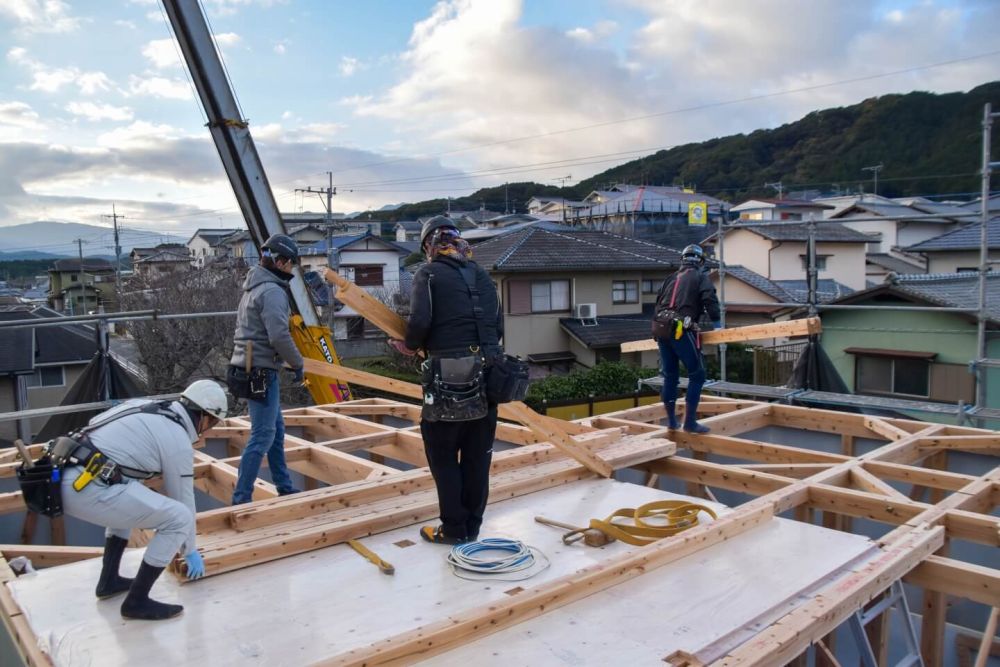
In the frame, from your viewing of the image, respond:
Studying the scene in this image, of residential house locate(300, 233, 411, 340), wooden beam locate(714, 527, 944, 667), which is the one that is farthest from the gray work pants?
residential house locate(300, 233, 411, 340)

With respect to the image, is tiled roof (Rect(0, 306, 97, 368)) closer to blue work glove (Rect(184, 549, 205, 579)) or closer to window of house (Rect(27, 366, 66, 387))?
window of house (Rect(27, 366, 66, 387))

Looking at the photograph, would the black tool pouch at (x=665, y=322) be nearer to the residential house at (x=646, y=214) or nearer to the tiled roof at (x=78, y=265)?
the residential house at (x=646, y=214)

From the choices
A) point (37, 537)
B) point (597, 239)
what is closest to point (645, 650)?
point (37, 537)

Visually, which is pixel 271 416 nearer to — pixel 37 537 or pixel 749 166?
pixel 37 537

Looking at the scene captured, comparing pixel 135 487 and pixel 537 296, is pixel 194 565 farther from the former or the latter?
pixel 537 296

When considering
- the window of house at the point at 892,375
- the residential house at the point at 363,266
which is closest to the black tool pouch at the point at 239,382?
the window of house at the point at 892,375

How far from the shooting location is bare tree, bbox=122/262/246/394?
55.9 feet

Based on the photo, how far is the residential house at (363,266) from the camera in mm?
29516

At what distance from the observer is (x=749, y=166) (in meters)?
65.0

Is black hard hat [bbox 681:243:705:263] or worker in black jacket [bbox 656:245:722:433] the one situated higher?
black hard hat [bbox 681:243:705:263]

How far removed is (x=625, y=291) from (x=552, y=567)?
67.4 feet

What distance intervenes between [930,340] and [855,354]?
1.33 metres

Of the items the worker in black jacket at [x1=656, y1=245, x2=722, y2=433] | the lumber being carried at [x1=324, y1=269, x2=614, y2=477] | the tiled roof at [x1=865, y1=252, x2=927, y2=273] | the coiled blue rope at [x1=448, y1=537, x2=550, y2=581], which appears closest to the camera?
the coiled blue rope at [x1=448, y1=537, x2=550, y2=581]

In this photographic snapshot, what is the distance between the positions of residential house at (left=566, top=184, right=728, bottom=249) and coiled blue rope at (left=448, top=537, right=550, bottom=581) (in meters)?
35.5
